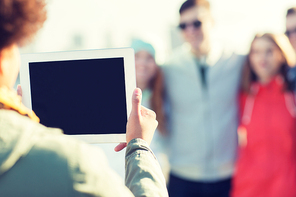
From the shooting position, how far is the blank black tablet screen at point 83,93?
127cm

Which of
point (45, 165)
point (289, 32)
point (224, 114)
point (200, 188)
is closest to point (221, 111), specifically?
point (224, 114)

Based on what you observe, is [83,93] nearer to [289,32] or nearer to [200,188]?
[200,188]

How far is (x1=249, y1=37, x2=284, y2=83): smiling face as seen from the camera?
261 cm

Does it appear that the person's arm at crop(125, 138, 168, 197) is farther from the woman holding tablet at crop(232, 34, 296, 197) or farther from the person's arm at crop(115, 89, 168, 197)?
the woman holding tablet at crop(232, 34, 296, 197)

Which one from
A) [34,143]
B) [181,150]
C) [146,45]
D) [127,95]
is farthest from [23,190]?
[146,45]

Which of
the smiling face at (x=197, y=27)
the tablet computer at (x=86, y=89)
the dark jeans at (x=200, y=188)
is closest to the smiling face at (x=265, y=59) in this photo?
the smiling face at (x=197, y=27)

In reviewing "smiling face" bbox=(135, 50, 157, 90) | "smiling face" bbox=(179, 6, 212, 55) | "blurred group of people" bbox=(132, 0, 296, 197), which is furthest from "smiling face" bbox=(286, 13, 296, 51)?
"smiling face" bbox=(135, 50, 157, 90)

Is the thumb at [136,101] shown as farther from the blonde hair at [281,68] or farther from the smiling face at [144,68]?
the blonde hair at [281,68]

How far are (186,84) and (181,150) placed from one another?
623mm

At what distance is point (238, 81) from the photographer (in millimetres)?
2689

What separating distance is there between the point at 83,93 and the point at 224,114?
170cm

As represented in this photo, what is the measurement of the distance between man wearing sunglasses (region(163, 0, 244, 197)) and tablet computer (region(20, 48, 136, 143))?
4.84ft

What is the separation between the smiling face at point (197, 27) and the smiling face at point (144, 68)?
443 millimetres

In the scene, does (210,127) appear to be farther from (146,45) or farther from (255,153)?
(146,45)
